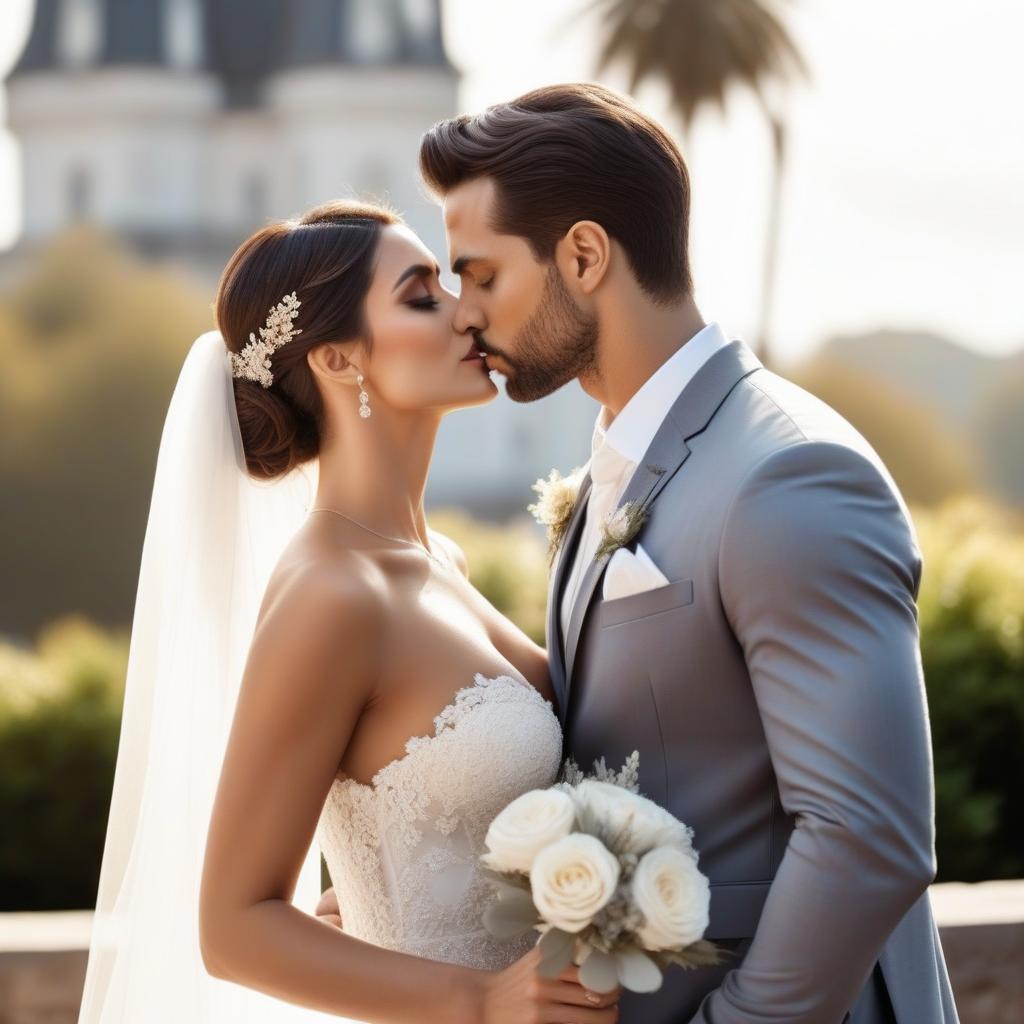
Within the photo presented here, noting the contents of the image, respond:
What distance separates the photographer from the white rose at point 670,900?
2658mm

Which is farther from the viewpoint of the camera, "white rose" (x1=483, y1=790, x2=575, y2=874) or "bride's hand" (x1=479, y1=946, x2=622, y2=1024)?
"bride's hand" (x1=479, y1=946, x2=622, y2=1024)

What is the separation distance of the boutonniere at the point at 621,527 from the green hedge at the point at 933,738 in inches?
177

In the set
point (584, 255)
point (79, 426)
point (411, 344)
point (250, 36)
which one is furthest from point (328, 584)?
point (250, 36)

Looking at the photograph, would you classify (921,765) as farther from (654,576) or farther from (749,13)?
(749,13)

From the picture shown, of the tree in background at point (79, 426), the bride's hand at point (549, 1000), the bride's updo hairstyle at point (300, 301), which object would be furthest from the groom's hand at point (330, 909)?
the tree in background at point (79, 426)

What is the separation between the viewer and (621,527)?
320cm

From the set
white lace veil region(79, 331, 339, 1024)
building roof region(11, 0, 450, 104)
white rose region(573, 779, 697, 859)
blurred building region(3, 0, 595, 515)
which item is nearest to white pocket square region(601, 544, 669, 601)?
white rose region(573, 779, 697, 859)

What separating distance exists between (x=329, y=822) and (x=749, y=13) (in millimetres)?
25733

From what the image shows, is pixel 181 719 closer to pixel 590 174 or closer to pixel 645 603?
pixel 645 603

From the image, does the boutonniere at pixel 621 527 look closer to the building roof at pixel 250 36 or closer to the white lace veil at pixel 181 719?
the white lace veil at pixel 181 719

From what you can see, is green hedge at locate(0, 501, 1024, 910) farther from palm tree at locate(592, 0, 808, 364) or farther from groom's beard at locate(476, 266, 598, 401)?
palm tree at locate(592, 0, 808, 364)

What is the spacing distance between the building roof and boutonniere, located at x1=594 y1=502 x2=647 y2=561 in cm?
3679

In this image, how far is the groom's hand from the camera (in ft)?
12.5

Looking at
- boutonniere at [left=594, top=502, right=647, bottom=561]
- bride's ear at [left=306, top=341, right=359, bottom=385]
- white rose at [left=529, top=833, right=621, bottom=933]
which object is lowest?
white rose at [left=529, top=833, right=621, bottom=933]
